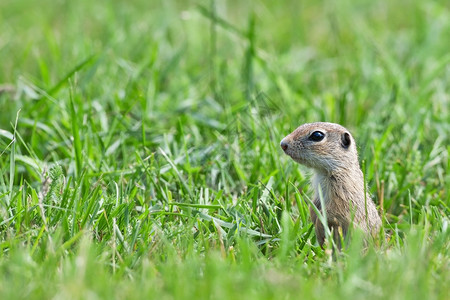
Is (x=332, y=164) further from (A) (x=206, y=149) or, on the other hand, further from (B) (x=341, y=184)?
(A) (x=206, y=149)

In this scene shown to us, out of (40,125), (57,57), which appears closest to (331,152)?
(40,125)

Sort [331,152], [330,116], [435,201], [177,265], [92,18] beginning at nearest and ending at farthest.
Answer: [177,265] < [331,152] < [435,201] < [330,116] < [92,18]

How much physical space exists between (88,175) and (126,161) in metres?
0.49

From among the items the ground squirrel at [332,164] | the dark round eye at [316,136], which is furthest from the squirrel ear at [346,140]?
the dark round eye at [316,136]

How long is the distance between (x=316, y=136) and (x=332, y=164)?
0.55ft

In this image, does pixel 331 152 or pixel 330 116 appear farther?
pixel 330 116

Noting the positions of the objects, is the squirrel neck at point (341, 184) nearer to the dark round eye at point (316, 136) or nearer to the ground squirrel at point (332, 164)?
the ground squirrel at point (332, 164)

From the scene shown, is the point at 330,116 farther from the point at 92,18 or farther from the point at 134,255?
the point at 92,18

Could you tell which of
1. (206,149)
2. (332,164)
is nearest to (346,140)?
(332,164)

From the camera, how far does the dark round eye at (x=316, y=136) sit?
4.04 metres

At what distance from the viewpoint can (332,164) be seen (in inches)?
159

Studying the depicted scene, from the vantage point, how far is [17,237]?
10.7ft

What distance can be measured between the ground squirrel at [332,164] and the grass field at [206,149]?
0.36 feet

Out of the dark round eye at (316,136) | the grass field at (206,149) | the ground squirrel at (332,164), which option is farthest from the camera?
the dark round eye at (316,136)
